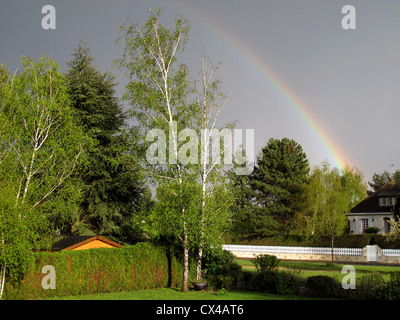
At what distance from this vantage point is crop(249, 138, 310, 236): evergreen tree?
54.0 meters

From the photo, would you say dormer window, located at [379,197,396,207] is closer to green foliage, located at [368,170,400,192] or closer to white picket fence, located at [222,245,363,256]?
white picket fence, located at [222,245,363,256]

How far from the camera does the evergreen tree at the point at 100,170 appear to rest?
30828 millimetres

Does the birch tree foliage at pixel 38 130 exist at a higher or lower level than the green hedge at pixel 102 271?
higher

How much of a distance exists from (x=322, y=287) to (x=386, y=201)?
4018 centimetres

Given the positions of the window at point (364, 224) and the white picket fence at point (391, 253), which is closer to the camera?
the white picket fence at point (391, 253)

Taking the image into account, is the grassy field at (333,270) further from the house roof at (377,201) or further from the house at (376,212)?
the house roof at (377,201)

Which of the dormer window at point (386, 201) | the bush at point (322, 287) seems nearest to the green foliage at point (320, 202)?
the dormer window at point (386, 201)

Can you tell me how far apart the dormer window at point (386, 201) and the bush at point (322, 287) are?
39.6 meters

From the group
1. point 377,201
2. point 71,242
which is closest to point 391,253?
point 377,201

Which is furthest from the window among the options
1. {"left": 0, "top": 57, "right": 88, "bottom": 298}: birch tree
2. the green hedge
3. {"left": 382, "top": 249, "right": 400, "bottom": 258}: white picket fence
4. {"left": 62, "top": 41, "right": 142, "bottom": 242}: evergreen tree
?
{"left": 0, "top": 57, "right": 88, "bottom": 298}: birch tree

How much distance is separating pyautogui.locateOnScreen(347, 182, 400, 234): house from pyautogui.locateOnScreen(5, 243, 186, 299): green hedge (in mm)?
38050
